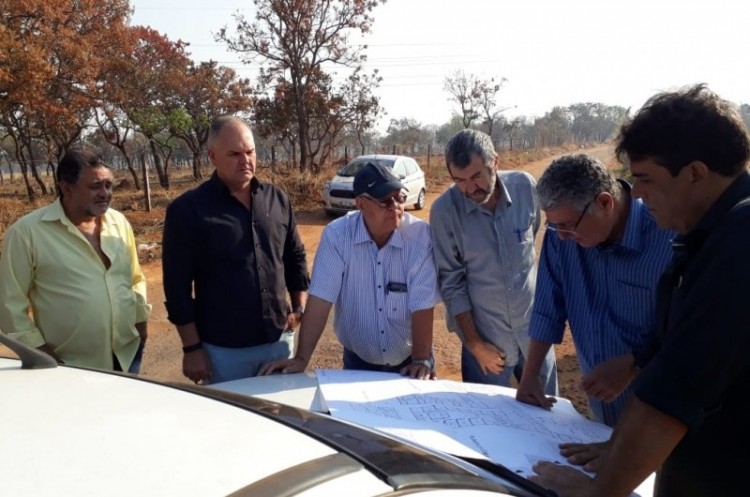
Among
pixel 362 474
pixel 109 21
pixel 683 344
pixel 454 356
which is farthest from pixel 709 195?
pixel 109 21

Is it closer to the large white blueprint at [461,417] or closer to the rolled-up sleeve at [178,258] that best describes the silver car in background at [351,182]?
the rolled-up sleeve at [178,258]

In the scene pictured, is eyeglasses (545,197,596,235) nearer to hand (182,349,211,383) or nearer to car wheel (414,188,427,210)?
hand (182,349,211,383)

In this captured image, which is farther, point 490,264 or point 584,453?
point 490,264

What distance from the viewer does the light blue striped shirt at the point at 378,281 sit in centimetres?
247

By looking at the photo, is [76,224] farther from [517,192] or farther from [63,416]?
[517,192]

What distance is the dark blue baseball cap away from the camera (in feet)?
7.65

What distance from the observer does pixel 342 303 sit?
2562 mm

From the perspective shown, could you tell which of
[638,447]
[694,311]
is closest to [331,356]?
[638,447]

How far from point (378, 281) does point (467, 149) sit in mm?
671

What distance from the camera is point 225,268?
270 cm

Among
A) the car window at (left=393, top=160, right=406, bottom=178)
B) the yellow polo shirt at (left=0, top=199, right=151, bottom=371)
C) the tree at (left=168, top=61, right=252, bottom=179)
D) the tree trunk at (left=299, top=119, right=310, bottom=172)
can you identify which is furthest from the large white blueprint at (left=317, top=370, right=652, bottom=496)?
the tree at (left=168, top=61, right=252, bottom=179)

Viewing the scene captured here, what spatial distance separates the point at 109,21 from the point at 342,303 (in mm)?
17797

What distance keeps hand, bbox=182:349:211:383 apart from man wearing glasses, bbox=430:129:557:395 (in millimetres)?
1168

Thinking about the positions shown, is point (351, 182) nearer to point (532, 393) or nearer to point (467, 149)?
point (467, 149)
